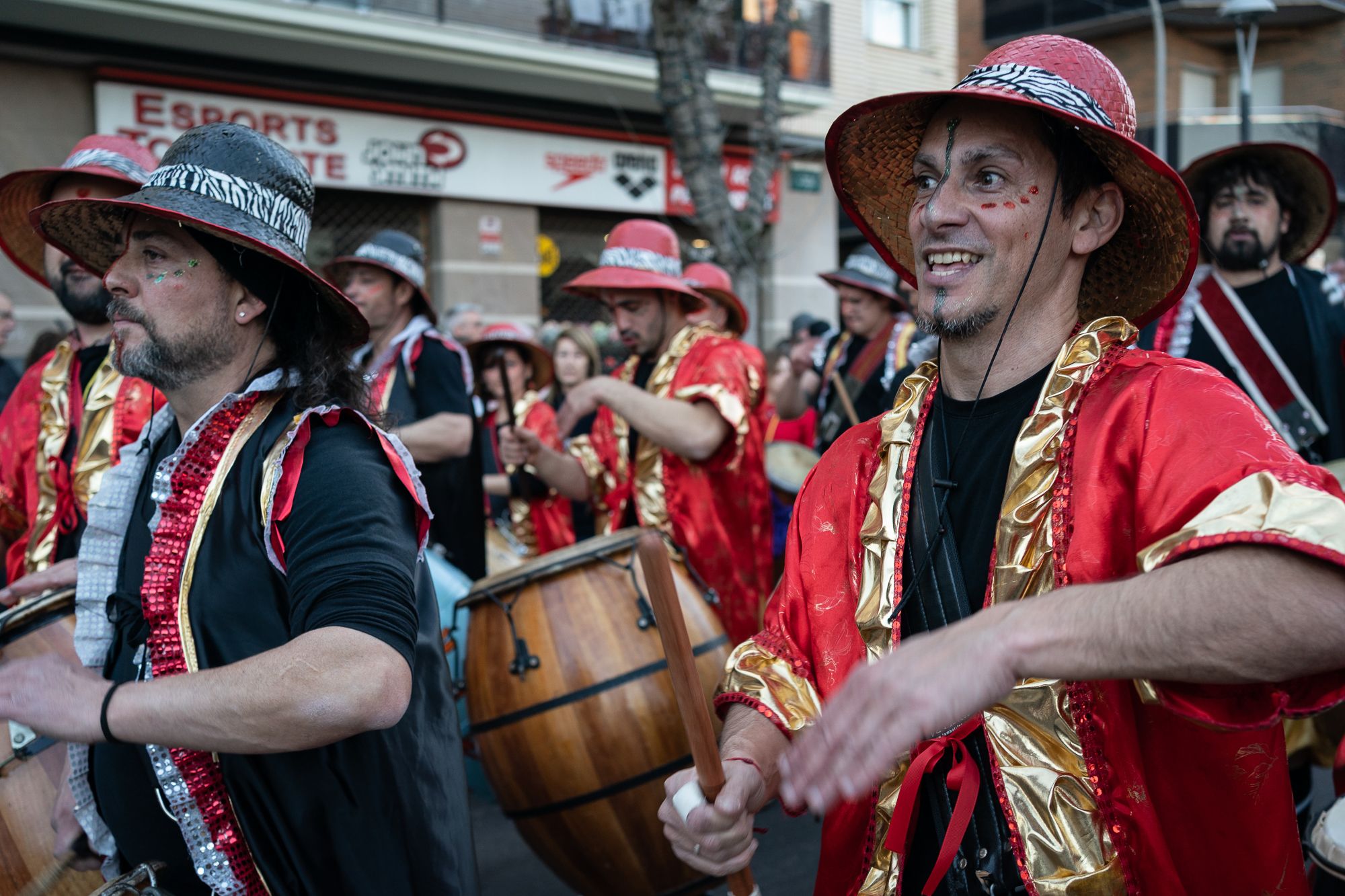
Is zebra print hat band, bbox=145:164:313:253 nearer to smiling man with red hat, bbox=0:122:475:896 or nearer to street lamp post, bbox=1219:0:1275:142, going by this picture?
smiling man with red hat, bbox=0:122:475:896

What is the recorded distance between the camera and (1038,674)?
131 centimetres

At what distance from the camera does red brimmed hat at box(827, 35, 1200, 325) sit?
1697 mm

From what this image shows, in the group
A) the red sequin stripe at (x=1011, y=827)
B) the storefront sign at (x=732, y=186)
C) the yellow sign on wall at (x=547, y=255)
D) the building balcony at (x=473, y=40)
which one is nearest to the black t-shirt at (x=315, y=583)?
the red sequin stripe at (x=1011, y=827)

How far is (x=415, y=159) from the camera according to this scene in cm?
1303

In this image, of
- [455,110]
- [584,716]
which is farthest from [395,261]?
[455,110]

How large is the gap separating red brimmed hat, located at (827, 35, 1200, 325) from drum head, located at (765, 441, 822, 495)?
3.54 m

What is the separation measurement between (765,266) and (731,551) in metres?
12.7

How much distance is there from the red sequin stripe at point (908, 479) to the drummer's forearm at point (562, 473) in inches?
123

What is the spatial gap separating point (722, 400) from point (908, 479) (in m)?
2.49

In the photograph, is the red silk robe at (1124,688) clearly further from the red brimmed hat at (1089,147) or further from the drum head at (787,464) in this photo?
the drum head at (787,464)

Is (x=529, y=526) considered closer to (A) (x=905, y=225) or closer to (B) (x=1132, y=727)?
(A) (x=905, y=225)

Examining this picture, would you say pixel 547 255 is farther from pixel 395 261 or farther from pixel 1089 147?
pixel 1089 147

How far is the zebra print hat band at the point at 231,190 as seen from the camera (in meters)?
2.16

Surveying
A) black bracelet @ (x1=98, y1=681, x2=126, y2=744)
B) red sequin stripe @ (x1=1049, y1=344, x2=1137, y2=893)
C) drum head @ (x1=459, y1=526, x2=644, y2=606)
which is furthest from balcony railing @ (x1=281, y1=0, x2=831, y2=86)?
black bracelet @ (x1=98, y1=681, x2=126, y2=744)
